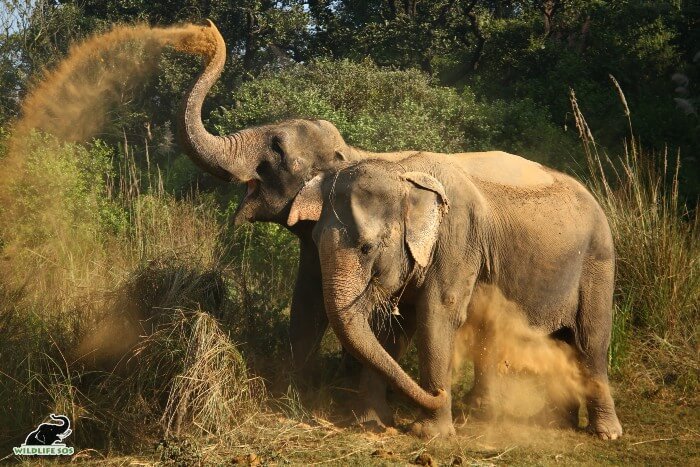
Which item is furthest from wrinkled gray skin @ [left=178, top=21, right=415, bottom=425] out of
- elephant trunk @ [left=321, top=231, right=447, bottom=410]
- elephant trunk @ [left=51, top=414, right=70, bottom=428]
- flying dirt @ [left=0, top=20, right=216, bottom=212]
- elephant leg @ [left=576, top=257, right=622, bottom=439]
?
elephant trunk @ [left=51, top=414, right=70, bottom=428]

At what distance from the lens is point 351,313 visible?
7047 millimetres

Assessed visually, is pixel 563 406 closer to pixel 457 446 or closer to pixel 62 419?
pixel 457 446

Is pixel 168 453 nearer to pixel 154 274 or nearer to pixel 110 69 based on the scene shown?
pixel 154 274

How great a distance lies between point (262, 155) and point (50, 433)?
3.03 metres

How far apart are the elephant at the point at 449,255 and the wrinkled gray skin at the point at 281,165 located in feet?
2.95

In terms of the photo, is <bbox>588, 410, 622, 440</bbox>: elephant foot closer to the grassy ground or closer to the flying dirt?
the grassy ground

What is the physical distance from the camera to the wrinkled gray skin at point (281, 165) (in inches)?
345

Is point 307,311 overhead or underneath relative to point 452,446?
overhead

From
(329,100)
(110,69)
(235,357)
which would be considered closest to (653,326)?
(235,357)

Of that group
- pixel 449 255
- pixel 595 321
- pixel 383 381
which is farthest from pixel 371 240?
pixel 595 321

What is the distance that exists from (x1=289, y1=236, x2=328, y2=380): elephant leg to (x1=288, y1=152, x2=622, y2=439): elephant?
2.90ft

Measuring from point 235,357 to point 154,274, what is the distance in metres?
1.22

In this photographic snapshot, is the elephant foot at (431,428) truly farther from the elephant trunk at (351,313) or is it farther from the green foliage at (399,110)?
the green foliage at (399,110)

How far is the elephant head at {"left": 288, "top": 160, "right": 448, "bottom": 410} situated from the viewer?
278 inches
